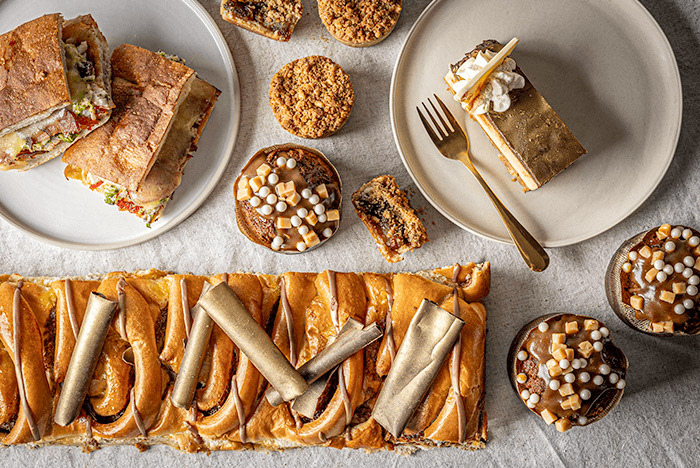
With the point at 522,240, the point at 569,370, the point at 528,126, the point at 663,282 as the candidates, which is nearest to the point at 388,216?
the point at 522,240

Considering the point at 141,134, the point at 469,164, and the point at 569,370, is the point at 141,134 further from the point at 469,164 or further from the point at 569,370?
the point at 569,370

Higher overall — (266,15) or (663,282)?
(266,15)

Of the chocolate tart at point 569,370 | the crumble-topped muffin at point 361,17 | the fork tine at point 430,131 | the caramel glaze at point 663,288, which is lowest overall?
the chocolate tart at point 569,370

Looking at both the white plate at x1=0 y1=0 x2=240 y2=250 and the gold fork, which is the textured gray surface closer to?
the white plate at x1=0 y1=0 x2=240 y2=250

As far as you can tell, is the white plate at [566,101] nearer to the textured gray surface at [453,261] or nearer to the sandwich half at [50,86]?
the textured gray surface at [453,261]

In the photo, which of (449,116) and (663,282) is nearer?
(663,282)

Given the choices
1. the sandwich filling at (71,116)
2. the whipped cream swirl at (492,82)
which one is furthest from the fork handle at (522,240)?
the sandwich filling at (71,116)

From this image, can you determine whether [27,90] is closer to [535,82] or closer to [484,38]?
[484,38]

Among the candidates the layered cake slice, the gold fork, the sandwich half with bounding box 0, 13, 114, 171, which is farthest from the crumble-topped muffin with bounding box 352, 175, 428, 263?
the sandwich half with bounding box 0, 13, 114, 171
